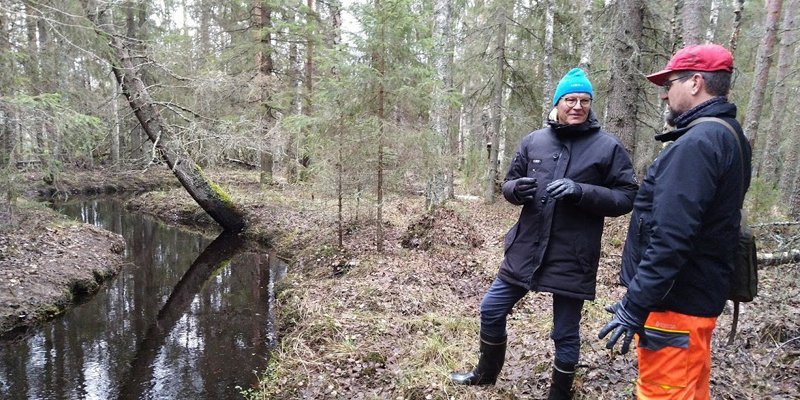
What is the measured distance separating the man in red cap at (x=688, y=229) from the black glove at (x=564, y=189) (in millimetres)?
497

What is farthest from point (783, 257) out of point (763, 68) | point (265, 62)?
point (265, 62)

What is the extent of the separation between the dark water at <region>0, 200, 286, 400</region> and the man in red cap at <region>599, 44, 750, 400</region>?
183 inches

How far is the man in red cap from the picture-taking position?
2117 mm

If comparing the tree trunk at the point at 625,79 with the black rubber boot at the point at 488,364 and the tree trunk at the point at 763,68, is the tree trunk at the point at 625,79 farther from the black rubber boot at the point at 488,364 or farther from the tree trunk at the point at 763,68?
the black rubber boot at the point at 488,364

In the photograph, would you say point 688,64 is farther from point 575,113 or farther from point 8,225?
point 8,225

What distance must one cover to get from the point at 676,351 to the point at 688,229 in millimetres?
613

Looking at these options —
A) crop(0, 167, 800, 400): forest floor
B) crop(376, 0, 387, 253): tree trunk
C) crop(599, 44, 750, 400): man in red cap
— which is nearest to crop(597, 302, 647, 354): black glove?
crop(599, 44, 750, 400): man in red cap

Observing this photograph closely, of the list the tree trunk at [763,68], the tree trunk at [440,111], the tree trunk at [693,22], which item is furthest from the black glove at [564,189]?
the tree trunk at [763,68]

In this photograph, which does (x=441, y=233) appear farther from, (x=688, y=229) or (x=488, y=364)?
(x=688, y=229)

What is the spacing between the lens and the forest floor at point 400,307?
394cm

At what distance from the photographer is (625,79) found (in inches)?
372

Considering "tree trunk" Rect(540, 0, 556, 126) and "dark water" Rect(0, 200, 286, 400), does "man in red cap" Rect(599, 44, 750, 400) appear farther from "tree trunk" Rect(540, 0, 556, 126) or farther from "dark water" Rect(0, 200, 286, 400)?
"tree trunk" Rect(540, 0, 556, 126)

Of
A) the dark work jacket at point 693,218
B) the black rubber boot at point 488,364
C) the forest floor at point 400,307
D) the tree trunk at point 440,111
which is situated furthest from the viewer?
the tree trunk at point 440,111

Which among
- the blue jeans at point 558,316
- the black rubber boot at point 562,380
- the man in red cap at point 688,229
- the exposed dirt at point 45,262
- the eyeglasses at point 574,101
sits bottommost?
the exposed dirt at point 45,262
